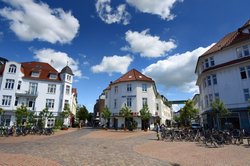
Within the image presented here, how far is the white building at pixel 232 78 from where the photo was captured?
25.2 metres

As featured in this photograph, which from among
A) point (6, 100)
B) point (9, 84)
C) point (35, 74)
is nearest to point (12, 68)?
point (9, 84)

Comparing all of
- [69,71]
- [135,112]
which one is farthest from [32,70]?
[135,112]

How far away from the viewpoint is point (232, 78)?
26.9m

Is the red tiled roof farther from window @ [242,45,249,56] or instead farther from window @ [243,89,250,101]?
window @ [242,45,249,56]

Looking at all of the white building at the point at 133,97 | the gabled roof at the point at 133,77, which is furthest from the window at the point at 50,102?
the gabled roof at the point at 133,77

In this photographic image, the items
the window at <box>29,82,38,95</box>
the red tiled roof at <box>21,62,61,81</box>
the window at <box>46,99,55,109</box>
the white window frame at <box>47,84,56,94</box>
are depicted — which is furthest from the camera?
the white window frame at <box>47,84,56,94</box>

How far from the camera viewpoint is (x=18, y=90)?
3853cm

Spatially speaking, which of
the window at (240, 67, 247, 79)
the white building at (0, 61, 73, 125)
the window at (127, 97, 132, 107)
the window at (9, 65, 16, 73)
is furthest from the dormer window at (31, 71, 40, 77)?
the window at (240, 67, 247, 79)

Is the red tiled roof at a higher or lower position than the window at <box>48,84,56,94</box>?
higher

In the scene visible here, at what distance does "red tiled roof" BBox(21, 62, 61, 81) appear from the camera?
137 ft

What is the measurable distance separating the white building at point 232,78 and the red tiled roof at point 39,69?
3378 centimetres

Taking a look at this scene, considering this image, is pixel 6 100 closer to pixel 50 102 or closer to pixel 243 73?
pixel 50 102

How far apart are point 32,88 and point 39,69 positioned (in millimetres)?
5904

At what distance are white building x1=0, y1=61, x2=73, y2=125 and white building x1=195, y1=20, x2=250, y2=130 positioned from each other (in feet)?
103
